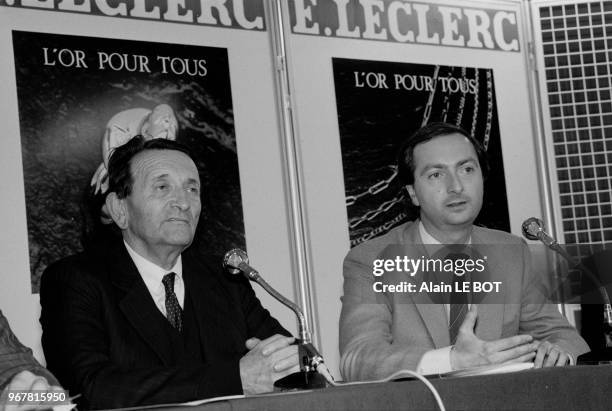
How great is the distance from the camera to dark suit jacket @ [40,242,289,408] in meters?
2.47

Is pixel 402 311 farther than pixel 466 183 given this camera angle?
No

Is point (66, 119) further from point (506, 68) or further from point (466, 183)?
point (506, 68)

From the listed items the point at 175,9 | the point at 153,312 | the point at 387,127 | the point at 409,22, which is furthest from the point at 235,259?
the point at 409,22

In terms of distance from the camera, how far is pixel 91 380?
2578 millimetres

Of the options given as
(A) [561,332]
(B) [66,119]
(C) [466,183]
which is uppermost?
(B) [66,119]

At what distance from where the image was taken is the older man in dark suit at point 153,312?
247cm

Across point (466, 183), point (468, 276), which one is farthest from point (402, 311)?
point (466, 183)

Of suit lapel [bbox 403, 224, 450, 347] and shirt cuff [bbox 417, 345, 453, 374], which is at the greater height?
suit lapel [bbox 403, 224, 450, 347]

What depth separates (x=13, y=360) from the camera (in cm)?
254

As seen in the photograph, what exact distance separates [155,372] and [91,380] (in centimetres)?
21

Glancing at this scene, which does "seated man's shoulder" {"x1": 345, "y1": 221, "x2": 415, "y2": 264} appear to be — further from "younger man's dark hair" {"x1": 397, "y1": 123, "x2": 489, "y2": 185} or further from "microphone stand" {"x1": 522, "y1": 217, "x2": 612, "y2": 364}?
"microphone stand" {"x1": 522, "y1": 217, "x2": 612, "y2": 364}

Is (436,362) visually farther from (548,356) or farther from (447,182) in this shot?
(447,182)

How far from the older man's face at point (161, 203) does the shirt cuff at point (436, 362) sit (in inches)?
37.0

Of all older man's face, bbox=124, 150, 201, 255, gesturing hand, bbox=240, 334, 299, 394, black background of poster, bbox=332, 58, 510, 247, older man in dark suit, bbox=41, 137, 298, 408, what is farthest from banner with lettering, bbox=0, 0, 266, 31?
gesturing hand, bbox=240, 334, 299, 394
